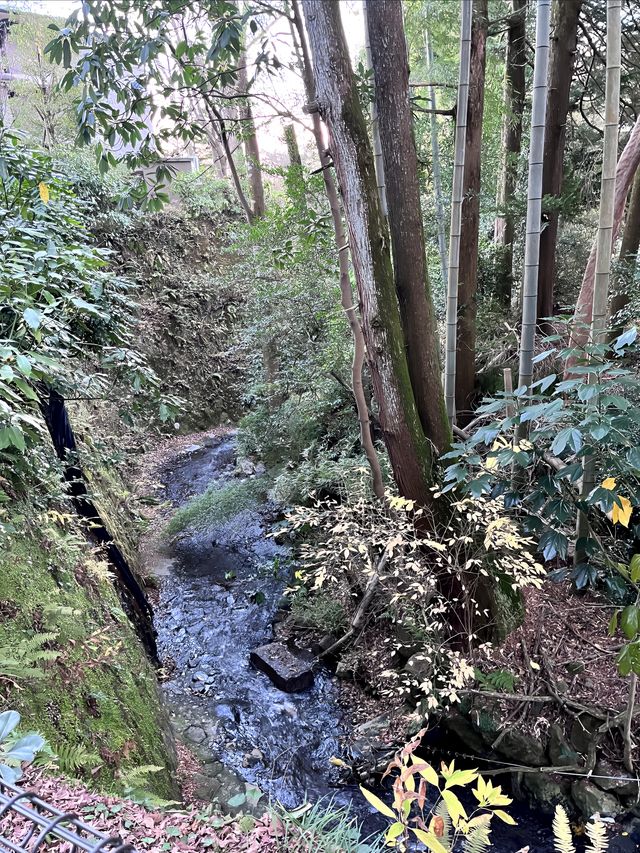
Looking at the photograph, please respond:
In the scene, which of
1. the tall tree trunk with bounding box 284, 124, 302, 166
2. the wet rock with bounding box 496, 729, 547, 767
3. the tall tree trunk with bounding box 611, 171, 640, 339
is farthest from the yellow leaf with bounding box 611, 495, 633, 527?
the tall tree trunk with bounding box 284, 124, 302, 166

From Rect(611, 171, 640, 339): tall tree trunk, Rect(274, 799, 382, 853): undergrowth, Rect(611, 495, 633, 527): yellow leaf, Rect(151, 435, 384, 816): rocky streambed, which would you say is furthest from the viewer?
Rect(611, 171, 640, 339): tall tree trunk

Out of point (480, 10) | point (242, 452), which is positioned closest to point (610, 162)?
point (480, 10)

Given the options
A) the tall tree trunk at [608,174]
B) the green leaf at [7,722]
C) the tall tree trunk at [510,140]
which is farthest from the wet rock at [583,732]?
the tall tree trunk at [510,140]

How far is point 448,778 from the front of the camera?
3.87 feet

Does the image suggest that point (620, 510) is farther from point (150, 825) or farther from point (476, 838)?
point (150, 825)

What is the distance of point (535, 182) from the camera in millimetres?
2959

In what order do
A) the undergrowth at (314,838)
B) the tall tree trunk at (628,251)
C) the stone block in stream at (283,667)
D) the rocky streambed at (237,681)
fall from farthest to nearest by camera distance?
1. the tall tree trunk at (628,251)
2. the stone block in stream at (283,667)
3. the rocky streambed at (237,681)
4. the undergrowth at (314,838)

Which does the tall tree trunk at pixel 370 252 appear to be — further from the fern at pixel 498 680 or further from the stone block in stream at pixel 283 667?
the stone block in stream at pixel 283 667

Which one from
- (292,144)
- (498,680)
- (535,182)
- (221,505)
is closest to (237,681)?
(498,680)

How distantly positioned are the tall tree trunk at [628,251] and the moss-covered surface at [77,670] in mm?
4867

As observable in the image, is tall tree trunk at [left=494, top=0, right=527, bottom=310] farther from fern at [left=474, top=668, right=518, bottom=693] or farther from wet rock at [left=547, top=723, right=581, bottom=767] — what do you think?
wet rock at [left=547, top=723, right=581, bottom=767]

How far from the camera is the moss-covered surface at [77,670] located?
6.95 ft

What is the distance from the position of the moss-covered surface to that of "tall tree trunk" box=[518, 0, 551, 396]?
2.94m

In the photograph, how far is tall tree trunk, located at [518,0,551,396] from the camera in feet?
8.92
